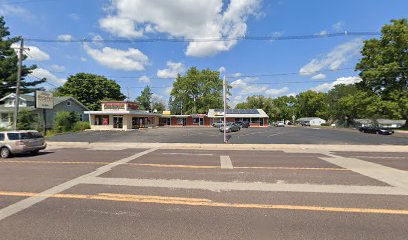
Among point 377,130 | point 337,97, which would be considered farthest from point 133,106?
point 337,97

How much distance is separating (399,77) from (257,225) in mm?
53159

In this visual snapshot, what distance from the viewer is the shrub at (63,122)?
30531 mm

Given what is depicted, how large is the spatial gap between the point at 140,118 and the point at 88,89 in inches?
949

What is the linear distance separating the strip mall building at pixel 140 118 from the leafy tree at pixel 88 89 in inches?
677

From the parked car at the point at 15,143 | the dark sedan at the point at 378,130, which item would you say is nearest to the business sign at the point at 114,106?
the parked car at the point at 15,143

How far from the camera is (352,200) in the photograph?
5.18 m

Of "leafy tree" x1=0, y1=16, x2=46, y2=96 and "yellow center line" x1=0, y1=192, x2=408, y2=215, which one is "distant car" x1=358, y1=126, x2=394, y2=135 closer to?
"yellow center line" x1=0, y1=192, x2=408, y2=215

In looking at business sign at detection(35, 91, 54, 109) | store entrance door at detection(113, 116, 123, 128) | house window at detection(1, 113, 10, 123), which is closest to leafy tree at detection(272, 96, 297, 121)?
store entrance door at detection(113, 116, 123, 128)

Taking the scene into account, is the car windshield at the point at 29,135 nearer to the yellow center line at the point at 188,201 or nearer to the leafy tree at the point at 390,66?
the yellow center line at the point at 188,201

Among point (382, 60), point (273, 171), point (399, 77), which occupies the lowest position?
point (273, 171)

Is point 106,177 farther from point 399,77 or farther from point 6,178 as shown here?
point 399,77

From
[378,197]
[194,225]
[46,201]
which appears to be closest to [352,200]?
[378,197]

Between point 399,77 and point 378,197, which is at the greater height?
point 399,77

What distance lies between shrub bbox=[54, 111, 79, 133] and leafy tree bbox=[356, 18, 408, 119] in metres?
53.4
